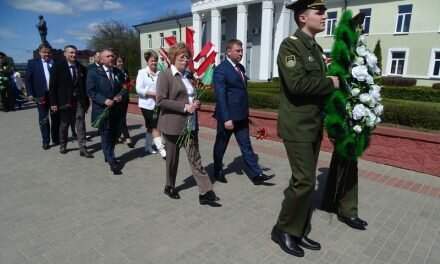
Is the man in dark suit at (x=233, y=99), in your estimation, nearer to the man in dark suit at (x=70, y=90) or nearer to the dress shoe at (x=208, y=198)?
the dress shoe at (x=208, y=198)

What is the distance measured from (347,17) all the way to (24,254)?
3.69 m

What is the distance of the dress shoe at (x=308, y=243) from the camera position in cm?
300

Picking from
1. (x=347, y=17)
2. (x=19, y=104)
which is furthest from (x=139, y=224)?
(x=19, y=104)

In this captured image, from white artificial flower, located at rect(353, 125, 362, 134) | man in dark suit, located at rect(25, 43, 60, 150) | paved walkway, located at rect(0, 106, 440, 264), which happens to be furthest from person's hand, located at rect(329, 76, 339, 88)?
man in dark suit, located at rect(25, 43, 60, 150)

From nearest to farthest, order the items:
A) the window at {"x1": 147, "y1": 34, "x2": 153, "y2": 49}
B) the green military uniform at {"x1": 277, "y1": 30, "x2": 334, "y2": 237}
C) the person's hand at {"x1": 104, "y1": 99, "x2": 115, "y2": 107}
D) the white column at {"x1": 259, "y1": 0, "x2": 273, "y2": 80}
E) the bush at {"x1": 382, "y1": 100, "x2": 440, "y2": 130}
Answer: the green military uniform at {"x1": 277, "y1": 30, "x2": 334, "y2": 237}, the person's hand at {"x1": 104, "y1": 99, "x2": 115, "y2": 107}, the bush at {"x1": 382, "y1": 100, "x2": 440, "y2": 130}, the white column at {"x1": 259, "y1": 0, "x2": 273, "y2": 80}, the window at {"x1": 147, "y1": 34, "x2": 153, "y2": 49}

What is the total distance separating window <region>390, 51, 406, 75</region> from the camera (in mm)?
22391

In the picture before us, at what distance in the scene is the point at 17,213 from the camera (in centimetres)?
369

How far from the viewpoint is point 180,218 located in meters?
3.59

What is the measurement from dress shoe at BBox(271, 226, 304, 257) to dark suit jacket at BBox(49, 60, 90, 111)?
15.8 ft

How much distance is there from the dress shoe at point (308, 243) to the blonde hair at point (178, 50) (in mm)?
2356

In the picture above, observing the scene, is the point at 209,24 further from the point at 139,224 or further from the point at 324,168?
the point at 139,224

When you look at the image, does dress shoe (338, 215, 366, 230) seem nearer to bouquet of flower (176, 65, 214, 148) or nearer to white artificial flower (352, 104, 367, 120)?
white artificial flower (352, 104, 367, 120)

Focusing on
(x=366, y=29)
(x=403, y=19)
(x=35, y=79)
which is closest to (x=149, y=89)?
(x=35, y=79)

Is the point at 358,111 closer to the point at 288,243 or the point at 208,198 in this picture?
the point at 288,243
